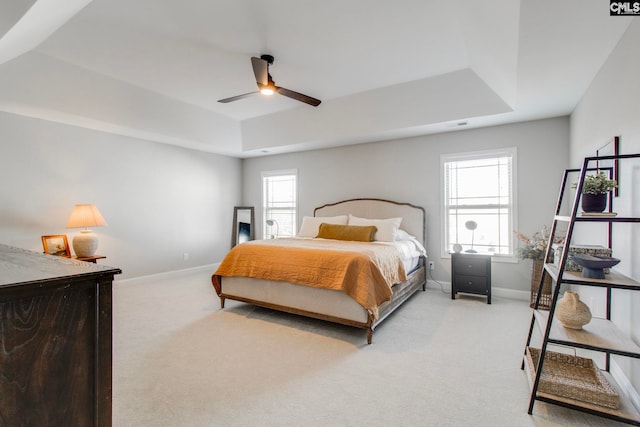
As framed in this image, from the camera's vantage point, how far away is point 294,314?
3.65 m

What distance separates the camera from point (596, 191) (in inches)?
73.6

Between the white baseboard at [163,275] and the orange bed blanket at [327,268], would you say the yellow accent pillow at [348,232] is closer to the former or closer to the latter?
the orange bed blanket at [327,268]

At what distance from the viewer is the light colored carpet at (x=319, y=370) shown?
190 cm

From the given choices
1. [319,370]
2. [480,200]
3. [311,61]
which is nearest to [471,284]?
[480,200]

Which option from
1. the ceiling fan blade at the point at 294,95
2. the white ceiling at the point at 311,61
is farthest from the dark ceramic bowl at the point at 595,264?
the ceiling fan blade at the point at 294,95

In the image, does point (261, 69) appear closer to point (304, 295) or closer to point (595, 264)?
point (304, 295)

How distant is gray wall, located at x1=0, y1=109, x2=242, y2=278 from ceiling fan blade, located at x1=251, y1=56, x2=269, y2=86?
3.03 metres

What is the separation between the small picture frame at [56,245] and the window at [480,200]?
528cm

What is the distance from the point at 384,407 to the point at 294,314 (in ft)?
5.94

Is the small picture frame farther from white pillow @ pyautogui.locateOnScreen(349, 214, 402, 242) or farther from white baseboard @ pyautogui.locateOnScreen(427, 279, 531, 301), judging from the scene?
white baseboard @ pyautogui.locateOnScreen(427, 279, 531, 301)

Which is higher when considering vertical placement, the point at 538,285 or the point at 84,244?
the point at 84,244

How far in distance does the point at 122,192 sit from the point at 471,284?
531 centimetres

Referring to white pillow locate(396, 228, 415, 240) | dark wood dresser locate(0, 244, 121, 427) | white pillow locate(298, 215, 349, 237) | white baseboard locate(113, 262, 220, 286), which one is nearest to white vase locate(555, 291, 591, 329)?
dark wood dresser locate(0, 244, 121, 427)

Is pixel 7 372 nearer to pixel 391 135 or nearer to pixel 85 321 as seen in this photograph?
pixel 85 321
